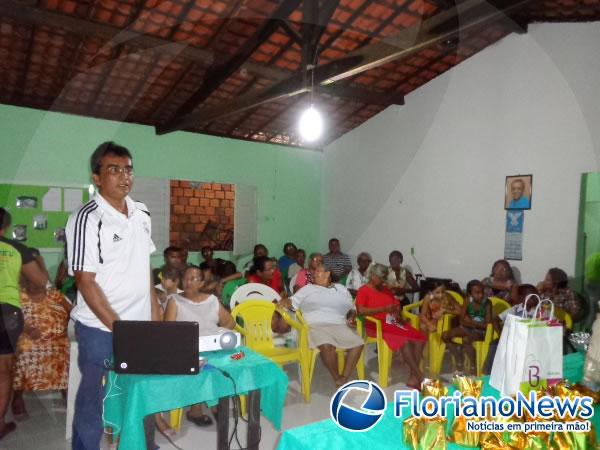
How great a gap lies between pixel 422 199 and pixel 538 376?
5340 mm

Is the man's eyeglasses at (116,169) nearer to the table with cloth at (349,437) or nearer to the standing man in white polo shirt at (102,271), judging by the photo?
the standing man in white polo shirt at (102,271)

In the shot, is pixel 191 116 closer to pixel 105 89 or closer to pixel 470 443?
pixel 105 89

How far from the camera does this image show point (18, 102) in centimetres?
573

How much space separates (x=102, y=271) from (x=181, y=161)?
5412 mm

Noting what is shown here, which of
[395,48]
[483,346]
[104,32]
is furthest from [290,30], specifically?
[483,346]

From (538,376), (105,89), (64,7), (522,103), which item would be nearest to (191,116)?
(105,89)

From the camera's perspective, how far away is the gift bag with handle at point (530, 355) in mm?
1387

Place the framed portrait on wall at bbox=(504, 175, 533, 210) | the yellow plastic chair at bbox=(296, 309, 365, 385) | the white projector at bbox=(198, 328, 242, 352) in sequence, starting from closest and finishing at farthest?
the white projector at bbox=(198, 328, 242, 352)
the yellow plastic chair at bbox=(296, 309, 365, 385)
the framed portrait on wall at bbox=(504, 175, 533, 210)

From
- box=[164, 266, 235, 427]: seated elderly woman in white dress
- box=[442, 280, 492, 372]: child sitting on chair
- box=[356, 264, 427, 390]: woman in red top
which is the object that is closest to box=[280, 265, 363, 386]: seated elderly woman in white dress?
box=[356, 264, 427, 390]: woman in red top

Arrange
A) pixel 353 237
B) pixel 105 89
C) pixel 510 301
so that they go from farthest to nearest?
pixel 353 237
pixel 105 89
pixel 510 301

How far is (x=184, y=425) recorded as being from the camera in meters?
3.06

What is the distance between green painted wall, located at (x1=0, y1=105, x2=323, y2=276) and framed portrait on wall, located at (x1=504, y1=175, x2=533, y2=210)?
142 inches

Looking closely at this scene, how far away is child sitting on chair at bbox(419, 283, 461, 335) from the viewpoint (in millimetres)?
4207

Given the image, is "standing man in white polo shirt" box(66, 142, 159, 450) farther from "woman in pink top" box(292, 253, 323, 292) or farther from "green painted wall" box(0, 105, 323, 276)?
"green painted wall" box(0, 105, 323, 276)
